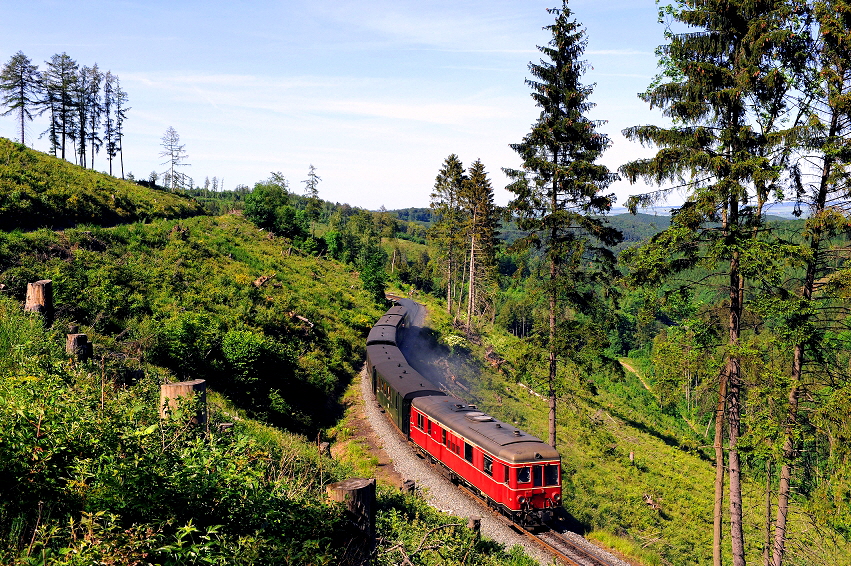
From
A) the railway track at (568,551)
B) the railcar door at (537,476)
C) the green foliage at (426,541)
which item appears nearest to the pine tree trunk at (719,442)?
the railway track at (568,551)

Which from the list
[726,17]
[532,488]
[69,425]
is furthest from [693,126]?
[69,425]

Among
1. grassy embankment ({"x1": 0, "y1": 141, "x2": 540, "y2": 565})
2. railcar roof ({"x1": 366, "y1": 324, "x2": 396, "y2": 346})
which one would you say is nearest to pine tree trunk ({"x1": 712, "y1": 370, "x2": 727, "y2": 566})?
grassy embankment ({"x1": 0, "y1": 141, "x2": 540, "y2": 565})

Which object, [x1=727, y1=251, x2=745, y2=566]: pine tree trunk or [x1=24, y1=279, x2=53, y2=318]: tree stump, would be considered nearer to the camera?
[x1=24, y1=279, x2=53, y2=318]: tree stump

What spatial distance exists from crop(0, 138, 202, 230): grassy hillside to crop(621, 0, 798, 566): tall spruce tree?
114 ft

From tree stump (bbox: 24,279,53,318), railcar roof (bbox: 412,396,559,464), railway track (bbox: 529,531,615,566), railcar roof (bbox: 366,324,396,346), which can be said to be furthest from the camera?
railcar roof (bbox: 366,324,396,346)

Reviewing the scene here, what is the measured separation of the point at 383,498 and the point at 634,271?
9146 mm

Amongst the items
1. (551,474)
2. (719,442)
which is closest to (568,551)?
(551,474)

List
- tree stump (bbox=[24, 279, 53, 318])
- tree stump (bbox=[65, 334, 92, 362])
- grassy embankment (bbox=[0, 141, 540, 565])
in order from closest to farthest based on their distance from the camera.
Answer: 1. grassy embankment (bbox=[0, 141, 540, 565])
2. tree stump (bbox=[65, 334, 92, 362])
3. tree stump (bbox=[24, 279, 53, 318])

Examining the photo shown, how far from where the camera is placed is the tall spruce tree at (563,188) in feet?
61.4

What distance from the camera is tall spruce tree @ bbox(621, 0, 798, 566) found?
1185 centimetres

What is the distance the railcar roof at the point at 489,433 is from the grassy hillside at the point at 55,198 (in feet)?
91.7

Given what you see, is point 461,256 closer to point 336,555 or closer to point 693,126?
point 693,126

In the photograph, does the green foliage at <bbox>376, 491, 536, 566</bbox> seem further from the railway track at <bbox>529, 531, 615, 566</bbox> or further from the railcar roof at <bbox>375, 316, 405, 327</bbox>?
the railcar roof at <bbox>375, 316, 405, 327</bbox>

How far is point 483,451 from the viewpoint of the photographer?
1666cm
